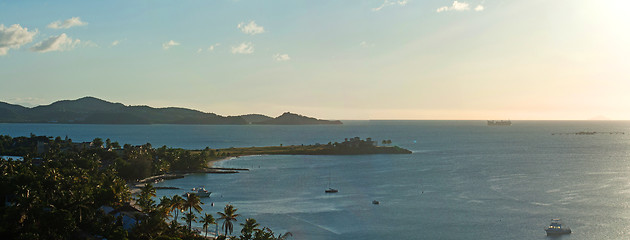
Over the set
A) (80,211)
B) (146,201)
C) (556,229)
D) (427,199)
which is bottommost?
(556,229)

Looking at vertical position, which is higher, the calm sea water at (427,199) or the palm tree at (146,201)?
the palm tree at (146,201)

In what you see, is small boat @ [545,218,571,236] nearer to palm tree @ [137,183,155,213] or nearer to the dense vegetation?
the dense vegetation

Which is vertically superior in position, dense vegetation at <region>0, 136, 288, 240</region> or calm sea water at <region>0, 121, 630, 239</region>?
dense vegetation at <region>0, 136, 288, 240</region>

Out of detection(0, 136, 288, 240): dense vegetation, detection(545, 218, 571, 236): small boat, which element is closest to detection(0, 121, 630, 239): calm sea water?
detection(545, 218, 571, 236): small boat

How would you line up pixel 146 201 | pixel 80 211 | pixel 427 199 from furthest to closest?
1. pixel 427 199
2. pixel 146 201
3. pixel 80 211

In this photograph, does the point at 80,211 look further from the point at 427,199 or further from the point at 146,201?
the point at 427,199

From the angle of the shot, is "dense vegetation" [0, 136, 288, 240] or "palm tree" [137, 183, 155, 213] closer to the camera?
"dense vegetation" [0, 136, 288, 240]

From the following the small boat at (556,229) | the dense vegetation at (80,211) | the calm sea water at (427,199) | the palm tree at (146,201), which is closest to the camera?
the dense vegetation at (80,211)

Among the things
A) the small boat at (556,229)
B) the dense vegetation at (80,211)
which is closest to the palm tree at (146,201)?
the dense vegetation at (80,211)

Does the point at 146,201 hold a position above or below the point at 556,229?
above

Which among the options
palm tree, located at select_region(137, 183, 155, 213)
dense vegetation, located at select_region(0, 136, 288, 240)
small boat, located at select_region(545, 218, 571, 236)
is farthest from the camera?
small boat, located at select_region(545, 218, 571, 236)

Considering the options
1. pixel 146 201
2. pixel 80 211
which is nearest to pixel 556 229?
pixel 146 201

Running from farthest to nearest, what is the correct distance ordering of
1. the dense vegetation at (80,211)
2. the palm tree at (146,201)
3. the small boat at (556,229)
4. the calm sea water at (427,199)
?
the calm sea water at (427,199) → the small boat at (556,229) → the palm tree at (146,201) → the dense vegetation at (80,211)

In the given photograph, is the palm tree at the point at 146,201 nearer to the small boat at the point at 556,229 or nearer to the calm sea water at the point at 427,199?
the calm sea water at the point at 427,199
